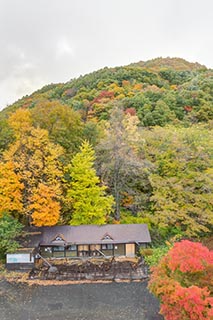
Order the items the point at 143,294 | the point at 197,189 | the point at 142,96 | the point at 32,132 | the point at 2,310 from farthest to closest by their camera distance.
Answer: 1. the point at 142,96
2. the point at 197,189
3. the point at 32,132
4. the point at 143,294
5. the point at 2,310

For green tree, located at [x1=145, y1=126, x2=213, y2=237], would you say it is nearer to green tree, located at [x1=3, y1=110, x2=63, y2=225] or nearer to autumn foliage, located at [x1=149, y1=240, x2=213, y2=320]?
green tree, located at [x1=3, y1=110, x2=63, y2=225]

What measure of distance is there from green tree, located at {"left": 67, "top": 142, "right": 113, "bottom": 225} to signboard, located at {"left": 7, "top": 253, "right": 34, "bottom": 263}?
466 cm

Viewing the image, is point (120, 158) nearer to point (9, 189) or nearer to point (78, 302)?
point (9, 189)

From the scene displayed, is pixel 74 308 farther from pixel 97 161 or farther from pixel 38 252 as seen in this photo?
pixel 97 161

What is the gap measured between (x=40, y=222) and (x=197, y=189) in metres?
13.7

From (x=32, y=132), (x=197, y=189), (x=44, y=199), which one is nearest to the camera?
(x=44, y=199)

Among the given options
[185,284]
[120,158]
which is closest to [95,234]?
[120,158]

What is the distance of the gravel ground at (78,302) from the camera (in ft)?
51.9

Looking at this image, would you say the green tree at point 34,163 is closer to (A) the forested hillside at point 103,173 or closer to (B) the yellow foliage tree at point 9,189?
(A) the forested hillside at point 103,173

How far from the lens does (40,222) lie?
2273cm

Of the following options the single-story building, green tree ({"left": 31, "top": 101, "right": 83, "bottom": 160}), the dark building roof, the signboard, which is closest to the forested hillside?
green tree ({"left": 31, "top": 101, "right": 83, "bottom": 160})

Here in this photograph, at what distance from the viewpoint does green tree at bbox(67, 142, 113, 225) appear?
24156mm

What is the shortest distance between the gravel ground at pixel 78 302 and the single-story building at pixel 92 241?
4.41 metres

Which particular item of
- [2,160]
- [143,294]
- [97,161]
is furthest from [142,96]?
[143,294]
